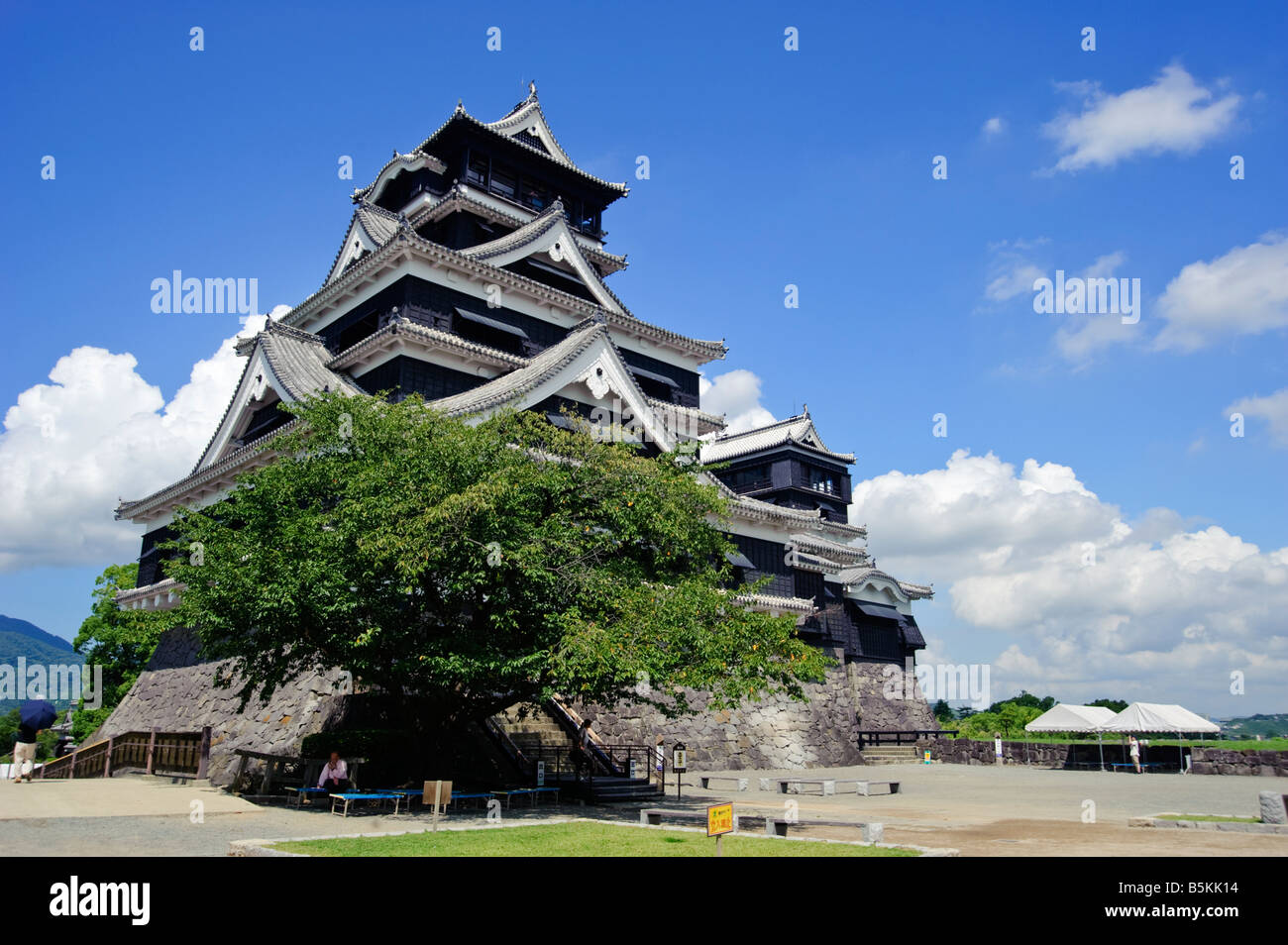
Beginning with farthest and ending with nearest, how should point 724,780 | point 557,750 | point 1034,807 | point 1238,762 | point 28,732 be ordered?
point 1238,762 → point 28,732 → point 724,780 → point 557,750 → point 1034,807

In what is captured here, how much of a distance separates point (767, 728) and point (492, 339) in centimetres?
1635

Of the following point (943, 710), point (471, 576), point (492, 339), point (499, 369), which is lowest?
point (943, 710)

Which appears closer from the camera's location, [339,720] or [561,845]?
[561,845]

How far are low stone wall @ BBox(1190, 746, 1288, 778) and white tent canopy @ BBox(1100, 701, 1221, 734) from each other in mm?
1359

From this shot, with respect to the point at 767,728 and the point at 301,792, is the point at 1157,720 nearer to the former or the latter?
the point at 767,728

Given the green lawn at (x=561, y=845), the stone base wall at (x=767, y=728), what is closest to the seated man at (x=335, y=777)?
the green lawn at (x=561, y=845)

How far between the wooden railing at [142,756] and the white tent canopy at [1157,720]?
3314 cm

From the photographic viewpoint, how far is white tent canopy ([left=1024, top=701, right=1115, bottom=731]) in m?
37.9

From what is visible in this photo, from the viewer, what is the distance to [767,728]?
3017 cm

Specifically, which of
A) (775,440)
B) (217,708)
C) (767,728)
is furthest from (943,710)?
(217,708)

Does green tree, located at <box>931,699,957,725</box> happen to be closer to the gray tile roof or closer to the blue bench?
the gray tile roof

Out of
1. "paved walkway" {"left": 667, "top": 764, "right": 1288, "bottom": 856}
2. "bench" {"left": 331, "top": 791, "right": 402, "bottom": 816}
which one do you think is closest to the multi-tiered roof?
"paved walkway" {"left": 667, "top": 764, "right": 1288, "bottom": 856}

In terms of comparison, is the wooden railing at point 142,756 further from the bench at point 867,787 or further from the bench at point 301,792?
the bench at point 867,787
